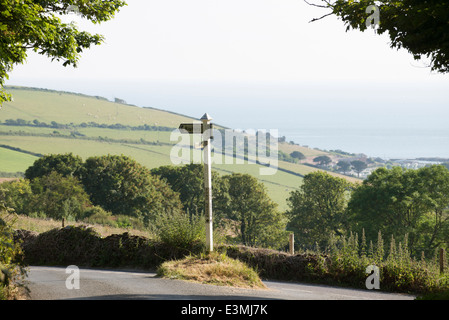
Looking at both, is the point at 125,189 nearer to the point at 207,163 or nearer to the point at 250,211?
the point at 250,211

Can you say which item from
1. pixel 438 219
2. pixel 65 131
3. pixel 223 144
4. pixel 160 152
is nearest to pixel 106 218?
pixel 438 219

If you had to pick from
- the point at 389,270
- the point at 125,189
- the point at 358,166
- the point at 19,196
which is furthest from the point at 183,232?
the point at 358,166

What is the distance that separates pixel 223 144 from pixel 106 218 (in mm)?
88593

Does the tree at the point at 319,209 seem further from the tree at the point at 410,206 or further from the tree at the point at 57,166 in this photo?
the tree at the point at 57,166

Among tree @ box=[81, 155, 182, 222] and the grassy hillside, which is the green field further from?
tree @ box=[81, 155, 182, 222]

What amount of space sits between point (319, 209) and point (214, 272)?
183 feet

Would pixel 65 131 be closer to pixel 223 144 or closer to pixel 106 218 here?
pixel 223 144

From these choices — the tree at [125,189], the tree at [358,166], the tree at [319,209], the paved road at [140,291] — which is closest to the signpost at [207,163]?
the paved road at [140,291]

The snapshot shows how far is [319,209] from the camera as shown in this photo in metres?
65.6

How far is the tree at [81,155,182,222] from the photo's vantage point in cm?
6769

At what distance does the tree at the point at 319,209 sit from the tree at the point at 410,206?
13523 millimetres

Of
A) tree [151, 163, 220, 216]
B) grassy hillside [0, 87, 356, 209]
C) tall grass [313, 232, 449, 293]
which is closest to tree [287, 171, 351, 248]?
tree [151, 163, 220, 216]

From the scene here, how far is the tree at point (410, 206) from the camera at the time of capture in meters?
49.1
